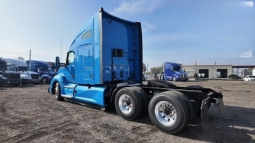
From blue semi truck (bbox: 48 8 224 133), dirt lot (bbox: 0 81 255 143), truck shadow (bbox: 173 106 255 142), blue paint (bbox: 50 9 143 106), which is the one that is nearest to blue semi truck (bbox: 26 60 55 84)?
blue semi truck (bbox: 48 8 224 133)

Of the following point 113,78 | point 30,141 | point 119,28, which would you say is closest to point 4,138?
point 30,141

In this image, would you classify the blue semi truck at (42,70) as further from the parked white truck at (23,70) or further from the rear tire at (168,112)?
the rear tire at (168,112)

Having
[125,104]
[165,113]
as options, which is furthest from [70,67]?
[165,113]

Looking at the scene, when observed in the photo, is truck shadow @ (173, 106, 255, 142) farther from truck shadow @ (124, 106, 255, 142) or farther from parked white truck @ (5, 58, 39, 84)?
parked white truck @ (5, 58, 39, 84)

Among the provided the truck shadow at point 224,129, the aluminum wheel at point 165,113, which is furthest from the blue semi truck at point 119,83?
the truck shadow at point 224,129

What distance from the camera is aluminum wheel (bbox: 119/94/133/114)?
5.43 m

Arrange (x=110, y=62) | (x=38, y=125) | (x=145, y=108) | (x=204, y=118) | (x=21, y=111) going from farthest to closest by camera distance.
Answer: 1. (x=110, y=62)
2. (x=21, y=111)
3. (x=145, y=108)
4. (x=38, y=125)
5. (x=204, y=118)

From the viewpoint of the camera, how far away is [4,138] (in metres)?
3.88

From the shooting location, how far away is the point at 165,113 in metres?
4.50

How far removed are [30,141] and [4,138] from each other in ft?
2.24

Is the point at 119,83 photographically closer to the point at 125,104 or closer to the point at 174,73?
the point at 125,104

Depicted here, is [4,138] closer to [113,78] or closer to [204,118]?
[113,78]

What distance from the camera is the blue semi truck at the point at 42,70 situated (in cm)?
2231

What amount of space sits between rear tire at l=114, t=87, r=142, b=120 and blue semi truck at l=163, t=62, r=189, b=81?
25.6 m
